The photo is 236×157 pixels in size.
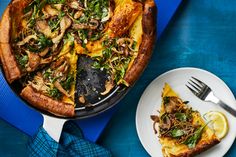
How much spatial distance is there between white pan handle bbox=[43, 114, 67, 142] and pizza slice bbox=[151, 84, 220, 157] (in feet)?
2.45

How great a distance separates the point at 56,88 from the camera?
4.04 metres

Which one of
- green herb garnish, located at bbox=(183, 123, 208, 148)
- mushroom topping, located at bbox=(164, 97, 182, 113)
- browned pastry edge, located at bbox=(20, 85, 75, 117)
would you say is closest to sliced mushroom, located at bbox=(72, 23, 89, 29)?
browned pastry edge, located at bbox=(20, 85, 75, 117)

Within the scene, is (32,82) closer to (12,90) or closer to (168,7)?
(12,90)

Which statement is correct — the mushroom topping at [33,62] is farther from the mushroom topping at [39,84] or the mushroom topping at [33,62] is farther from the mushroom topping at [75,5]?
the mushroom topping at [75,5]

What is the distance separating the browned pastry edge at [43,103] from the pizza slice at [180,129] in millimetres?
709

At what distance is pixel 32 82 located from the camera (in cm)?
406

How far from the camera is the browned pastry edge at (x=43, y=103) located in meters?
3.96

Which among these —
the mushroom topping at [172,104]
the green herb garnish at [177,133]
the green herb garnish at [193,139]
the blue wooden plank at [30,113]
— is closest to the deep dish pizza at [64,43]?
the blue wooden plank at [30,113]

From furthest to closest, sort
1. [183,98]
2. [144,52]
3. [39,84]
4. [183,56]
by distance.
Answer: [183,56]
[183,98]
[39,84]
[144,52]

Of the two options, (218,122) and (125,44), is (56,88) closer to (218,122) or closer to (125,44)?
(125,44)

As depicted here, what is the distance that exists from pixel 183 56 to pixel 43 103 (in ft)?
3.81

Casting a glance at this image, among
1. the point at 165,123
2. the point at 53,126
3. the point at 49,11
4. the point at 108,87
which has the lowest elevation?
the point at 165,123

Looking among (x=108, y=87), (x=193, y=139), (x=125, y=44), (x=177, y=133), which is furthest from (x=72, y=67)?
(x=193, y=139)

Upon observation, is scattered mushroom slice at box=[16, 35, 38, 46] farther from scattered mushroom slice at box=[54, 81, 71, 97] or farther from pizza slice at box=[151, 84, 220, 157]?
pizza slice at box=[151, 84, 220, 157]
